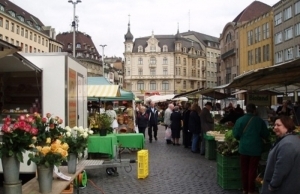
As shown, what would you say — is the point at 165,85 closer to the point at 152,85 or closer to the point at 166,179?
the point at 152,85

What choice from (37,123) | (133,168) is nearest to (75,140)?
(37,123)

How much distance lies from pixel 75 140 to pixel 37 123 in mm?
1260

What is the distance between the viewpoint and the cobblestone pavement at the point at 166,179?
28.7 ft

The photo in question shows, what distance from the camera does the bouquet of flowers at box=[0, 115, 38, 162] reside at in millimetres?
4602

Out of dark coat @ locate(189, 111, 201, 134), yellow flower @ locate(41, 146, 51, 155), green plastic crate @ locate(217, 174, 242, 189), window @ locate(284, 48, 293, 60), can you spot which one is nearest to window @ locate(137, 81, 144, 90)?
window @ locate(284, 48, 293, 60)

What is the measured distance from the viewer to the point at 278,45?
55.3m

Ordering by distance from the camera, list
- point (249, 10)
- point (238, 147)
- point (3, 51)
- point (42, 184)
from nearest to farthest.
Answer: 1. point (42, 184)
2. point (3, 51)
3. point (238, 147)
4. point (249, 10)

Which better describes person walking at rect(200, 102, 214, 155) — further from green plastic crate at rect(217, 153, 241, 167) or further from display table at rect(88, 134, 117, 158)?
green plastic crate at rect(217, 153, 241, 167)

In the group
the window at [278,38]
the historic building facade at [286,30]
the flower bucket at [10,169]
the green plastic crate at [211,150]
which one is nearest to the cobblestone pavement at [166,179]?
the green plastic crate at [211,150]

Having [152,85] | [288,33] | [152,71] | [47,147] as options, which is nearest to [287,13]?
[288,33]

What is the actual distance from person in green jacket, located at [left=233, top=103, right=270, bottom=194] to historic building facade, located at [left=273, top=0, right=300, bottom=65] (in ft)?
140

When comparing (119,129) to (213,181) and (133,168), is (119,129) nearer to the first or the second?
(133,168)

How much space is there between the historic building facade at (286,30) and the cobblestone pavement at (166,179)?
39067mm

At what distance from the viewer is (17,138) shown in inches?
183
